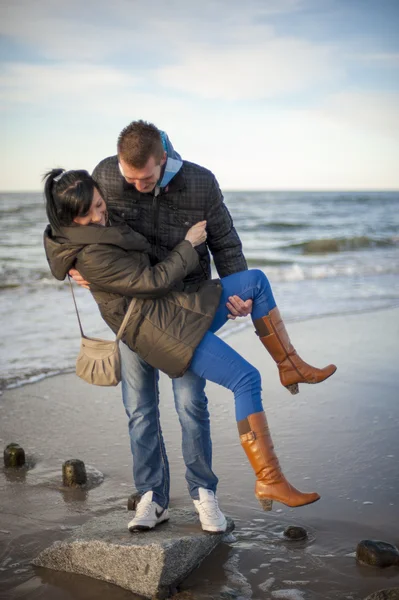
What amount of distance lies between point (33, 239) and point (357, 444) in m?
21.7

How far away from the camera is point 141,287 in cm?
345

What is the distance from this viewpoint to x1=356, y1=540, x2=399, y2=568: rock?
341 cm

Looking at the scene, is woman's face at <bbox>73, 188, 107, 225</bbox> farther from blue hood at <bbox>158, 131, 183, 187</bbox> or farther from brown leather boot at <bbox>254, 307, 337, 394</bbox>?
brown leather boot at <bbox>254, 307, 337, 394</bbox>

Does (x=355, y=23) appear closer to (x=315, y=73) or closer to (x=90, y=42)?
(x=315, y=73)

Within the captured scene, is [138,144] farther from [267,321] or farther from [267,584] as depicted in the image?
[267,584]

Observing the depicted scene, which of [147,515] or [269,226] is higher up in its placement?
[269,226]

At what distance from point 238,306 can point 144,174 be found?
854mm

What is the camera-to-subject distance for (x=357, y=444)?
16.8 feet

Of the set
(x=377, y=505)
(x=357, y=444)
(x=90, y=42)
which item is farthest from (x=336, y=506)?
(x=90, y=42)

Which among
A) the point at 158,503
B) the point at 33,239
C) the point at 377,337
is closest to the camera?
the point at 158,503

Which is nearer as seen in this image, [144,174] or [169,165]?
[144,174]

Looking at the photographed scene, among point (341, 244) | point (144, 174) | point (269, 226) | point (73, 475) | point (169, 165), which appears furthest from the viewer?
point (269, 226)

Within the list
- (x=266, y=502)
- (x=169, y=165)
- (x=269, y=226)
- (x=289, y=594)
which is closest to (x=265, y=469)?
(x=266, y=502)

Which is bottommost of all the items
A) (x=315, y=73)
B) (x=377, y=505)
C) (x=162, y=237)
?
(x=377, y=505)
